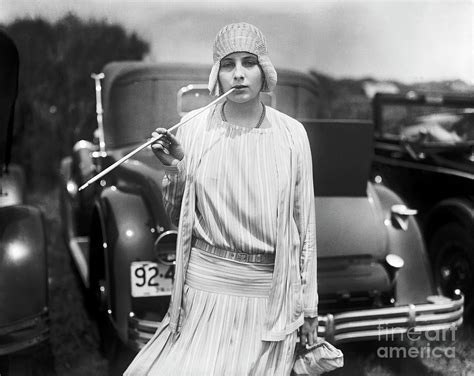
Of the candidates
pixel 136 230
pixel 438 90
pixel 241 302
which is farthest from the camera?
pixel 438 90

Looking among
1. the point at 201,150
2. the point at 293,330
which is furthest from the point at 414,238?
the point at 201,150

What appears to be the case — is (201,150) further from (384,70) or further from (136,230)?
(384,70)

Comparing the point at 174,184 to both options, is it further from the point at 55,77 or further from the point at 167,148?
the point at 55,77

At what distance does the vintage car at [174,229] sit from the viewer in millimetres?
2945

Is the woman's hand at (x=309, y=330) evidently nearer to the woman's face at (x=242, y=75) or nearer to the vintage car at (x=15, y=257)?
the woman's face at (x=242, y=75)

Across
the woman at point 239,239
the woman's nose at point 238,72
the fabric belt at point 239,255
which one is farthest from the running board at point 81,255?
the woman's nose at point 238,72

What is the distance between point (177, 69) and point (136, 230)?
0.87 m

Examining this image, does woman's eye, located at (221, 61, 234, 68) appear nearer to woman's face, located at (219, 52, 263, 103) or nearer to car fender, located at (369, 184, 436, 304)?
woman's face, located at (219, 52, 263, 103)

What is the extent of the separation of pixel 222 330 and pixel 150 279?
2.62 ft

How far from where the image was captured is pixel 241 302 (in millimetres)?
2248

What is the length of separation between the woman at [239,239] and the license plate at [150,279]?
62 centimetres

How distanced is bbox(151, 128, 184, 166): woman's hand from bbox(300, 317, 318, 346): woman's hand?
30.7 inches

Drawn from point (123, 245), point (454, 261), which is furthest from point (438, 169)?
point (123, 245)

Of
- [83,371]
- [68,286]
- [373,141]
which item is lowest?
[83,371]
